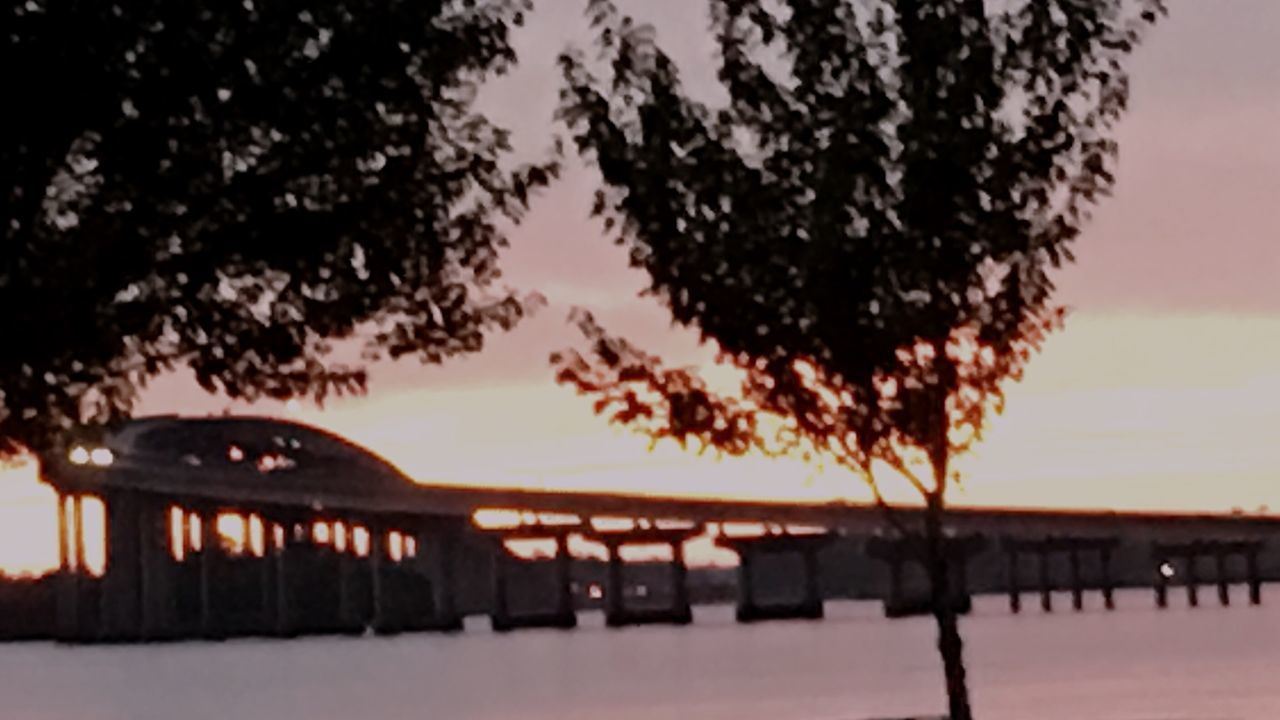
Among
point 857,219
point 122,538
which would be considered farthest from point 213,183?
point 122,538

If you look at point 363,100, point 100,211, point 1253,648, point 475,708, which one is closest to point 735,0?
point 363,100

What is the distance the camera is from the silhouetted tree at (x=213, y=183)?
88.7ft

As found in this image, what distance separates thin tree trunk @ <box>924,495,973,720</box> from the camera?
3447 cm

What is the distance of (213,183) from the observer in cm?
2784

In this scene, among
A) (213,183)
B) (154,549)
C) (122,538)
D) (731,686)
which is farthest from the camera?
(154,549)

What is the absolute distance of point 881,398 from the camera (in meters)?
34.8

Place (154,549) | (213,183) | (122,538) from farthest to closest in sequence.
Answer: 1. (154,549)
2. (122,538)
3. (213,183)

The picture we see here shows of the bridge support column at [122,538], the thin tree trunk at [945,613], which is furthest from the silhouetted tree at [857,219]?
the bridge support column at [122,538]

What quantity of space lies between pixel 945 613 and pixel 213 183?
11.4 meters

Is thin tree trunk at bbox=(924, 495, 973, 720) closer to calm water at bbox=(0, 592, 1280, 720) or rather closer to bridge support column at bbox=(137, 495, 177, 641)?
calm water at bbox=(0, 592, 1280, 720)

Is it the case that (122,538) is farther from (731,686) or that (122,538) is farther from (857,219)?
(857,219)

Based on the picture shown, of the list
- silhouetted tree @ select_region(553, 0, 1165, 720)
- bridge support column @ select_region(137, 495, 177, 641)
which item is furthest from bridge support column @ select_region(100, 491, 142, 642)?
silhouetted tree @ select_region(553, 0, 1165, 720)

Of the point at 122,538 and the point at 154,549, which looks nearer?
the point at 122,538

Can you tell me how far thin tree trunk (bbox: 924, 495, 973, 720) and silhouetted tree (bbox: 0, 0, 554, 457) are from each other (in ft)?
23.4
